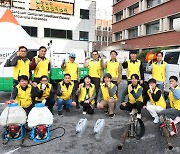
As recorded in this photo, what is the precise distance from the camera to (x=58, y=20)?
2731 centimetres

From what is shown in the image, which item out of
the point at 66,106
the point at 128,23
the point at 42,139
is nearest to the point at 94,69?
the point at 66,106

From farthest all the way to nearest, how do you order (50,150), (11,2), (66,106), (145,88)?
1. (11,2)
2. (66,106)
3. (145,88)
4. (50,150)

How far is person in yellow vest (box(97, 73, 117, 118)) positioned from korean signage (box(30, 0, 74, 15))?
2228 cm

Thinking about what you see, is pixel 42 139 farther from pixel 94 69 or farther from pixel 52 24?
pixel 52 24

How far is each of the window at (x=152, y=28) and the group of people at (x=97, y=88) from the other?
19430 mm

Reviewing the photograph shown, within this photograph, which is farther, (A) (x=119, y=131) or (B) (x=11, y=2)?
(B) (x=11, y=2)

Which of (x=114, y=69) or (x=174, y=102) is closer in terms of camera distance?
(x=174, y=102)

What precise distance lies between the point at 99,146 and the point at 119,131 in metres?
0.93

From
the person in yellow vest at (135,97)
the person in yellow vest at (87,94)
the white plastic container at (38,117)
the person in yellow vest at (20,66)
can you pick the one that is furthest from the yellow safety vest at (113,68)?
the white plastic container at (38,117)

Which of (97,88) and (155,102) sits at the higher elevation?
(97,88)

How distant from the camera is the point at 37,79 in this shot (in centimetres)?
652

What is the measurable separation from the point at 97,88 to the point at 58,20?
21.9m

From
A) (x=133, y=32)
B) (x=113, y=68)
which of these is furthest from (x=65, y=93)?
(x=133, y=32)

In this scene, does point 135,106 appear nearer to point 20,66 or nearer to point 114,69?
point 114,69
